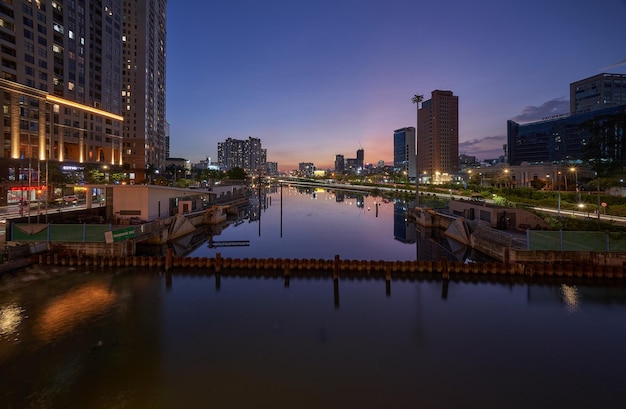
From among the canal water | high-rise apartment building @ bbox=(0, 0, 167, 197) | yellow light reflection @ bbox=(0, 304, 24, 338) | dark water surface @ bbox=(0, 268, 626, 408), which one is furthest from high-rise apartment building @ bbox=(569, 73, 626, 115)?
yellow light reflection @ bbox=(0, 304, 24, 338)

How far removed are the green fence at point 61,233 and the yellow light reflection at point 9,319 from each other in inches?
423

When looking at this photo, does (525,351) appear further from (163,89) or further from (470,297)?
(163,89)

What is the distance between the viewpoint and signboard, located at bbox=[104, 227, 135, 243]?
30.9m

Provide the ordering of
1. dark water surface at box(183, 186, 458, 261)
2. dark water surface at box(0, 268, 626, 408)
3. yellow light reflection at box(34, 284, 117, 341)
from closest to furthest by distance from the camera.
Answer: dark water surface at box(0, 268, 626, 408)
yellow light reflection at box(34, 284, 117, 341)
dark water surface at box(183, 186, 458, 261)

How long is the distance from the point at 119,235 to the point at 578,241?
41573mm

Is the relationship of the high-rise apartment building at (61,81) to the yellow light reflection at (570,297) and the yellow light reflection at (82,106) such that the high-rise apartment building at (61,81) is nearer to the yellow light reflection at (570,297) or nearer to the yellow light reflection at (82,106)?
the yellow light reflection at (82,106)

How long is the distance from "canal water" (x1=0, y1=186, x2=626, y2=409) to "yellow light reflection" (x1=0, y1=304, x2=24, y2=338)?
0.11 m

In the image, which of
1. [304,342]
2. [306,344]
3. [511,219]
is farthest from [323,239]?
[306,344]

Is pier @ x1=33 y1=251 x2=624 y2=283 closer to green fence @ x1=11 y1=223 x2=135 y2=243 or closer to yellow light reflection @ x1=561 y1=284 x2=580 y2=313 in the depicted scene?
green fence @ x1=11 y1=223 x2=135 y2=243

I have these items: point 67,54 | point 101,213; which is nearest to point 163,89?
point 67,54

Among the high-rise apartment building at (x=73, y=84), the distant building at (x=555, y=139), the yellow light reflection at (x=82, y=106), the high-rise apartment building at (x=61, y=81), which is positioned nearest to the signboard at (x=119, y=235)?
the high-rise apartment building at (x=73, y=84)

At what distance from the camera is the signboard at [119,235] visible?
3086 cm

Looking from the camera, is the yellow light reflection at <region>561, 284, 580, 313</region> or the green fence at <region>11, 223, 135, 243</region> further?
the green fence at <region>11, 223, 135, 243</region>

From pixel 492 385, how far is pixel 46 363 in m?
19.4
